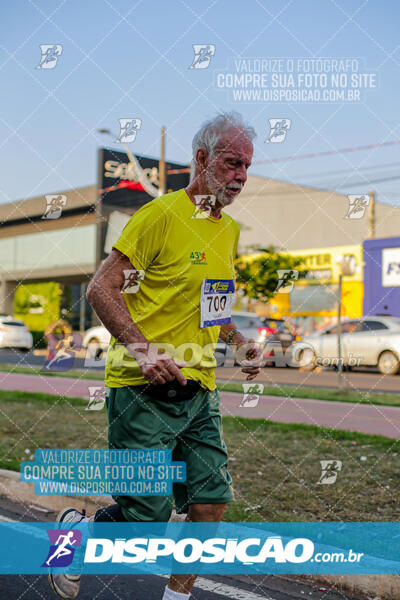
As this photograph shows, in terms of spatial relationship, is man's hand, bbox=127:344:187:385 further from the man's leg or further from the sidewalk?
the sidewalk

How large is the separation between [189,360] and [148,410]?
10.4 inches

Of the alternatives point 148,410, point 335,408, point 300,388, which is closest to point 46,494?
point 148,410

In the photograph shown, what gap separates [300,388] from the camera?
43.5 ft

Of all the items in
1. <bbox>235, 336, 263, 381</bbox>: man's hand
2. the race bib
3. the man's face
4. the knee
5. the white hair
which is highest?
the white hair

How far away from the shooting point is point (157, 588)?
3.60 meters

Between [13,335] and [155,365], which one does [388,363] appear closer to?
[13,335]

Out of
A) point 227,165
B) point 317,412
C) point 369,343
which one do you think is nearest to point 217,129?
point 227,165

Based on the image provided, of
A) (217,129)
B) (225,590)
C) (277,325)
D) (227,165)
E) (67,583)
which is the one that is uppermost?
Answer: (217,129)

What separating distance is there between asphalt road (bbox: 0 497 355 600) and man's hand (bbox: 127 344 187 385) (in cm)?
137

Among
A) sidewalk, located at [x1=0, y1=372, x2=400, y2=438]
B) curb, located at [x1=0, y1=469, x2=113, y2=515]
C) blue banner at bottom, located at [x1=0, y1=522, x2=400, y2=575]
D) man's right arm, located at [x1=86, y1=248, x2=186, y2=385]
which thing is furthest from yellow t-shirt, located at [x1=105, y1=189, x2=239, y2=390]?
sidewalk, located at [x1=0, y1=372, x2=400, y2=438]

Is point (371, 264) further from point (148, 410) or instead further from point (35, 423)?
point (148, 410)

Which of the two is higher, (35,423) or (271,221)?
(271,221)

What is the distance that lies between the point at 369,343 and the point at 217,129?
16.9 metres

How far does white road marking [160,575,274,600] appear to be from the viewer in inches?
138
